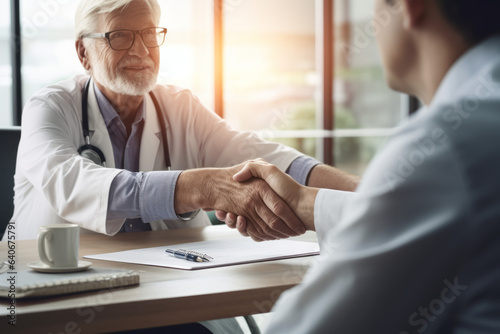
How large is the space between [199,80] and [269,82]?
0.77 meters

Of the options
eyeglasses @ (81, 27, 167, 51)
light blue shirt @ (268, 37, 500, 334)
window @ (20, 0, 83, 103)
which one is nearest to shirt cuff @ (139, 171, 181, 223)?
→ eyeglasses @ (81, 27, 167, 51)

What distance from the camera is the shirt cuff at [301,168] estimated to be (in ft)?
6.01

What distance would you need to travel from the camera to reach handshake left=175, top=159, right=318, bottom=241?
134cm

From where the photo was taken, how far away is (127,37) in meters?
1.94

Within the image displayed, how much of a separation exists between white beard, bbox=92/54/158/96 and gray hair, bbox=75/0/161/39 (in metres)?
0.14

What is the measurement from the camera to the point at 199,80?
16.9 ft

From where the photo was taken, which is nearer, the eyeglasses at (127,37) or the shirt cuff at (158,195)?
the shirt cuff at (158,195)

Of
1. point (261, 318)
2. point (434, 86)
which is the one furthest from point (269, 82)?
point (434, 86)

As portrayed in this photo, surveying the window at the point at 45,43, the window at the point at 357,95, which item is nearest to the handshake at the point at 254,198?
the window at the point at 45,43

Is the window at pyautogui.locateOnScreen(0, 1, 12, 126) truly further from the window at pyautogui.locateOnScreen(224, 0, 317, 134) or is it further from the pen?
the pen

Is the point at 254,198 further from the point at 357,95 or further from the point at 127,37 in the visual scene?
the point at 357,95

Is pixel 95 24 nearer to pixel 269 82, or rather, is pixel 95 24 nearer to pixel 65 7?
pixel 65 7

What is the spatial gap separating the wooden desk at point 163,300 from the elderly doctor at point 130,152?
280 millimetres

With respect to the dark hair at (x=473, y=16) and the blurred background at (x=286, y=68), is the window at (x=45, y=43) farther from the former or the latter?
the dark hair at (x=473, y=16)
